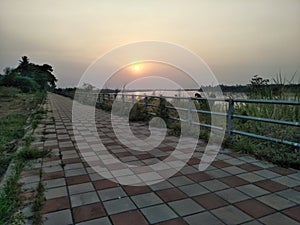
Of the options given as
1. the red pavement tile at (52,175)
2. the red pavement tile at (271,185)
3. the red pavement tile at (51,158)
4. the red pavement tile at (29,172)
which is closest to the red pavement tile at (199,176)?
the red pavement tile at (271,185)

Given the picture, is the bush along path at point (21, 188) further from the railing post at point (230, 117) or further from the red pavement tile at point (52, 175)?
the railing post at point (230, 117)

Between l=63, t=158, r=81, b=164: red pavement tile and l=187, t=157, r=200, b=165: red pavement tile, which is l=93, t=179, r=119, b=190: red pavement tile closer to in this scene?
l=63, t=158, r=81, b=164: red pavement tile

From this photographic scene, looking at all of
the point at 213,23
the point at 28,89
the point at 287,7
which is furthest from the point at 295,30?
the point at 28,89

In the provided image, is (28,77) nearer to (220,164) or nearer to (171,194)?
(220,164)

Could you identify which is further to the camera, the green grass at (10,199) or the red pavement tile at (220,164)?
the red pavement tile at (220,164)

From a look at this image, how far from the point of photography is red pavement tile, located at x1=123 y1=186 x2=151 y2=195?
2109 mm

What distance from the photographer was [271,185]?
7.43 ft

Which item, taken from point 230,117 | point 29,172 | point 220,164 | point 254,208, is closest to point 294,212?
point 254,208

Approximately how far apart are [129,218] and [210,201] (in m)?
0.71

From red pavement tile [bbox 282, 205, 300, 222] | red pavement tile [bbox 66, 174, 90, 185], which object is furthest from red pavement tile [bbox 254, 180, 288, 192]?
red pavement tile [bbox 66, 174, 90, 185]

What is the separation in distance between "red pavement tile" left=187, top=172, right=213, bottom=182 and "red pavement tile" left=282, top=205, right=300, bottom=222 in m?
0.80

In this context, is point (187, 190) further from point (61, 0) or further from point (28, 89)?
point (28, 89)

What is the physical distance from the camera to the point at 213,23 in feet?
20.8

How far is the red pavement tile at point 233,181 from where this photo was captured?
90.0 inches
